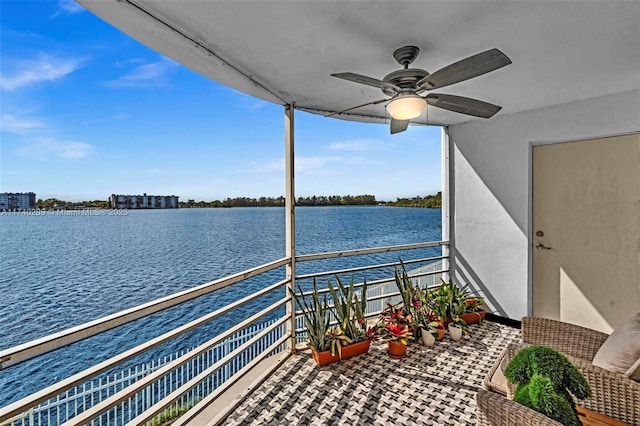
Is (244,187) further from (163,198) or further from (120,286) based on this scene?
(120,286)

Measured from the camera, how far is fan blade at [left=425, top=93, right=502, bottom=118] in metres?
1.85

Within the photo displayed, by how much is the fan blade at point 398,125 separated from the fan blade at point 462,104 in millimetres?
302

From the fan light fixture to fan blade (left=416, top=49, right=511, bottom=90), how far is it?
83 millimetres

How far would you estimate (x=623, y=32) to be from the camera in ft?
5.39

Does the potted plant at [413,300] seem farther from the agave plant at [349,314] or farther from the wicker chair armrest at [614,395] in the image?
the wicker chair armrest at [614,395]

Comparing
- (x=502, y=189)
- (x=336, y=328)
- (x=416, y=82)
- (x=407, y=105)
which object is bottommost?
(x=336, y=328)

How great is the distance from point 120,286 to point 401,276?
14.4 m

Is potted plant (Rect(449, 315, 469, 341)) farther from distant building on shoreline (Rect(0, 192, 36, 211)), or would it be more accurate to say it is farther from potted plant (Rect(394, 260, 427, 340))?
distant building on shoreline (Rect(0, 192, 36, 211))

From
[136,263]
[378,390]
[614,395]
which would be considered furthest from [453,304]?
[136,263]

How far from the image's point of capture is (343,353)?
8.24 feet

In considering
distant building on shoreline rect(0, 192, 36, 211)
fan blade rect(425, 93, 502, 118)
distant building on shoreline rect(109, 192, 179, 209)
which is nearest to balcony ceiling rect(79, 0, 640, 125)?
fan blade rect(425, 93, 502, 118)

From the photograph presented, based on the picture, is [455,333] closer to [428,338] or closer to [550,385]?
[428,338]

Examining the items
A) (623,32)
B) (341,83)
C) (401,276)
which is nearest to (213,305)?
(401,276)

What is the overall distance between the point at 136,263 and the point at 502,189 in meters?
19.0
